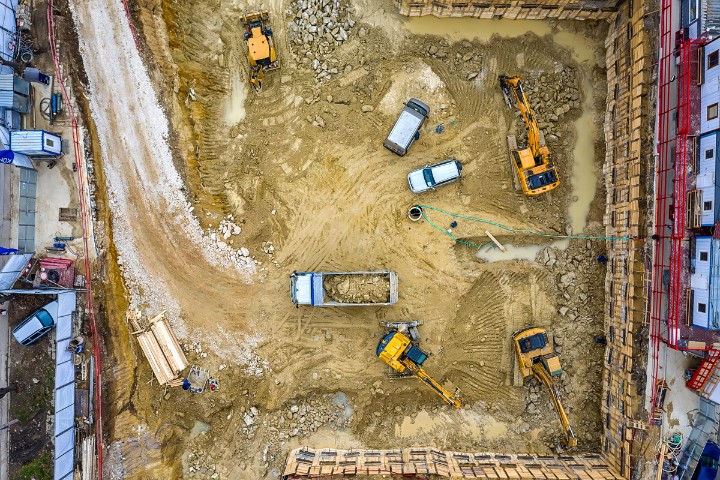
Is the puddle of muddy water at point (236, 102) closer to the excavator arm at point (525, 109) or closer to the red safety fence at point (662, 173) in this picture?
the excavator arm at point (525, 109)

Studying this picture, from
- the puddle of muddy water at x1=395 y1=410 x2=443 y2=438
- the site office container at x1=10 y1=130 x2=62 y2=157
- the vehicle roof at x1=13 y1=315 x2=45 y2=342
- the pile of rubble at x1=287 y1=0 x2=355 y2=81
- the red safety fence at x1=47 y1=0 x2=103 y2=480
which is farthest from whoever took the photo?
the puddle of muddy water at x1=395 y1=410 x2=443 y2=438

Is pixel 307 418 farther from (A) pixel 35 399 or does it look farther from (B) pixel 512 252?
(B) pixel 512 252

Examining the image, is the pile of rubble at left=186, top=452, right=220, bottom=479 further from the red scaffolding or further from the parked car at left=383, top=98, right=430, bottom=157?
→ the red scaffolding

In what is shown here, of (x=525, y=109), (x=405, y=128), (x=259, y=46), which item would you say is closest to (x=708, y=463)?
(x=525, y=109)

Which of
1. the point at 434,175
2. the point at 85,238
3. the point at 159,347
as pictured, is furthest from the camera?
the point at 159,347

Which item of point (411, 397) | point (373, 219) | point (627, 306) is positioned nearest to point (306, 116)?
point (373, 219)

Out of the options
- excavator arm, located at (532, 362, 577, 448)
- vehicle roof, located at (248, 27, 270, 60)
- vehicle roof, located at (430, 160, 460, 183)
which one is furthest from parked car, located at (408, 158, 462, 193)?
excavator arm, located at (532, 362, 577, 448)
